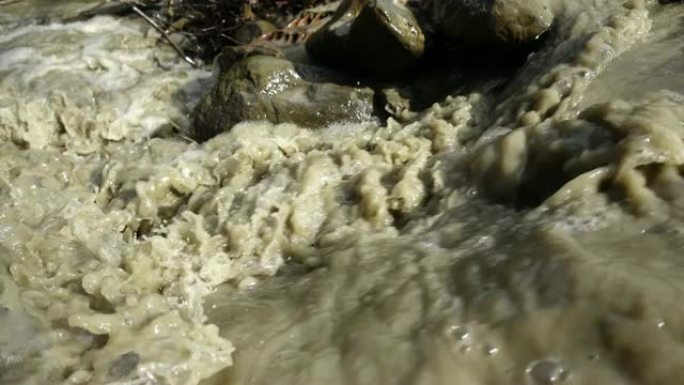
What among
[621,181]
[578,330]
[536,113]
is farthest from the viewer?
[536,113]

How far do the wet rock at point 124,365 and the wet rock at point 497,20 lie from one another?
433 cm

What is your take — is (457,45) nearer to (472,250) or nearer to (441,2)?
(441,2)

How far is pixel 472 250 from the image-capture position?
353 centimetres

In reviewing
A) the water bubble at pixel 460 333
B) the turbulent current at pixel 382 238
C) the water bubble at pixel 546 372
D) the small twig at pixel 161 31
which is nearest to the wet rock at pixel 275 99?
the turbulent current at pixel 382 238

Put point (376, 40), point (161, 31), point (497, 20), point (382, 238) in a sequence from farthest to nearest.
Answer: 1. point (161, 31)
2. point (376, 40)
3. point (497, 20)
4. point (382, 238)

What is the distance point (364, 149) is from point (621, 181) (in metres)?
2.53

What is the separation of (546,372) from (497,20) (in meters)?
4.06

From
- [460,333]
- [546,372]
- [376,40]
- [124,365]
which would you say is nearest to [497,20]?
[376,40]

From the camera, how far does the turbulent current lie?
8.94ft

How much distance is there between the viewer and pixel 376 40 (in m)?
6.30

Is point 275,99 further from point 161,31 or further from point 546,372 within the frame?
point 546,372

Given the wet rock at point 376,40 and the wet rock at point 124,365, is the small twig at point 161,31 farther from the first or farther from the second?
the wet rock at point 124,365

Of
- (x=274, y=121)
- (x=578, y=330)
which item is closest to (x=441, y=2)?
(x=274, y=121)

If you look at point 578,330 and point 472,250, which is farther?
point 472,250
